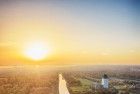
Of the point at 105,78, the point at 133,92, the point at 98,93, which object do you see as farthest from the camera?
the point at 105,78

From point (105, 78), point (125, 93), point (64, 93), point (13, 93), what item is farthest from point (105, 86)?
point (13, 93)

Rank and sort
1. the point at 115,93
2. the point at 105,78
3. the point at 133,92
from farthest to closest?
the point at 105,78, the point at 133,92, the point at 115,93

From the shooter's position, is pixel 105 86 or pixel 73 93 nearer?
pixel 73 93

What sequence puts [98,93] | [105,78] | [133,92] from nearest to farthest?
[98,93]
[133,92]
[105,78]

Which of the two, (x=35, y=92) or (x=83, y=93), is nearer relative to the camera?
(x=83, y=93)

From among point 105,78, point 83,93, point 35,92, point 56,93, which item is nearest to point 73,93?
point 83,93

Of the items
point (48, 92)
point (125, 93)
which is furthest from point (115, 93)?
point (48, 92)

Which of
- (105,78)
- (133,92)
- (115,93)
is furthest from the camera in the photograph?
(105,78)

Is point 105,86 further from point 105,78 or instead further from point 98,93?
point 98,93

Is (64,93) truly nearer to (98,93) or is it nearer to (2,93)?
(98,93)
